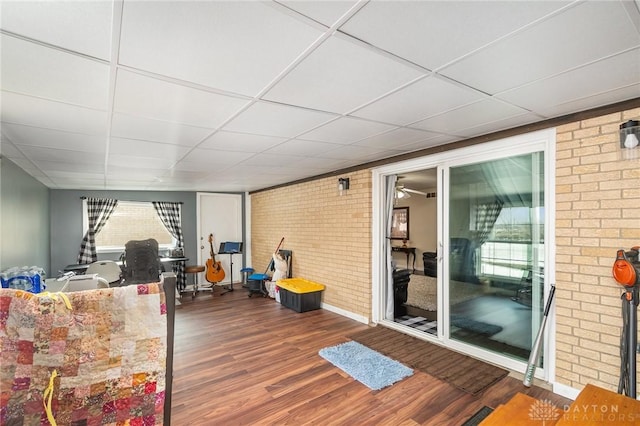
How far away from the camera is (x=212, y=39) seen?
51.9 inches

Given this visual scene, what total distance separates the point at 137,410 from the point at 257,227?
21.1 feet

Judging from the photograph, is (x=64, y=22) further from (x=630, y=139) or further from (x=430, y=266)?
(x=430, y=266)

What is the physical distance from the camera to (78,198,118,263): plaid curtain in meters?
5.98

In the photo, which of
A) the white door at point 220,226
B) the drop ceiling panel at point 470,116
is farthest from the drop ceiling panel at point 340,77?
the white door at point 220,226

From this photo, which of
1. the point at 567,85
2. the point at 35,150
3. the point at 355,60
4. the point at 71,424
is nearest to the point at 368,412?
the point at 71,424

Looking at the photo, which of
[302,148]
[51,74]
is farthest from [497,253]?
[51,74]

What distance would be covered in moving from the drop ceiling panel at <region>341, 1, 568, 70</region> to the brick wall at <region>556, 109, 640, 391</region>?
1644mm

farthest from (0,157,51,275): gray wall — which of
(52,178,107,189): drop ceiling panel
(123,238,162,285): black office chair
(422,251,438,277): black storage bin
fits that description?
(422,251,438,277): black storage bin

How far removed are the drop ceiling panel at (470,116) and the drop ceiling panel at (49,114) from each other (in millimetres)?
2513

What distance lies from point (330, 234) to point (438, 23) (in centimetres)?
394

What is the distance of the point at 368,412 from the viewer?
7.66 feet

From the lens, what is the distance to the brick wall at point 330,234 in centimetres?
438

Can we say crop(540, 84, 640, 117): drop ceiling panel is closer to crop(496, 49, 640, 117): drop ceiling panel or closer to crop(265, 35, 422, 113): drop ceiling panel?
crop(496, 49, 640, 117): drop ceiling panel

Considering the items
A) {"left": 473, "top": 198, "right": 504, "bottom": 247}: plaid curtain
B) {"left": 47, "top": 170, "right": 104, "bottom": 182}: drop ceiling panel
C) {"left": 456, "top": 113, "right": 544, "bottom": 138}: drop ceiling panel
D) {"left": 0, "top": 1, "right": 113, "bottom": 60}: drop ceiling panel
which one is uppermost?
{"left": 456, "top": 113, "right": 544, "bottom": 138}: drop ceiling panel
